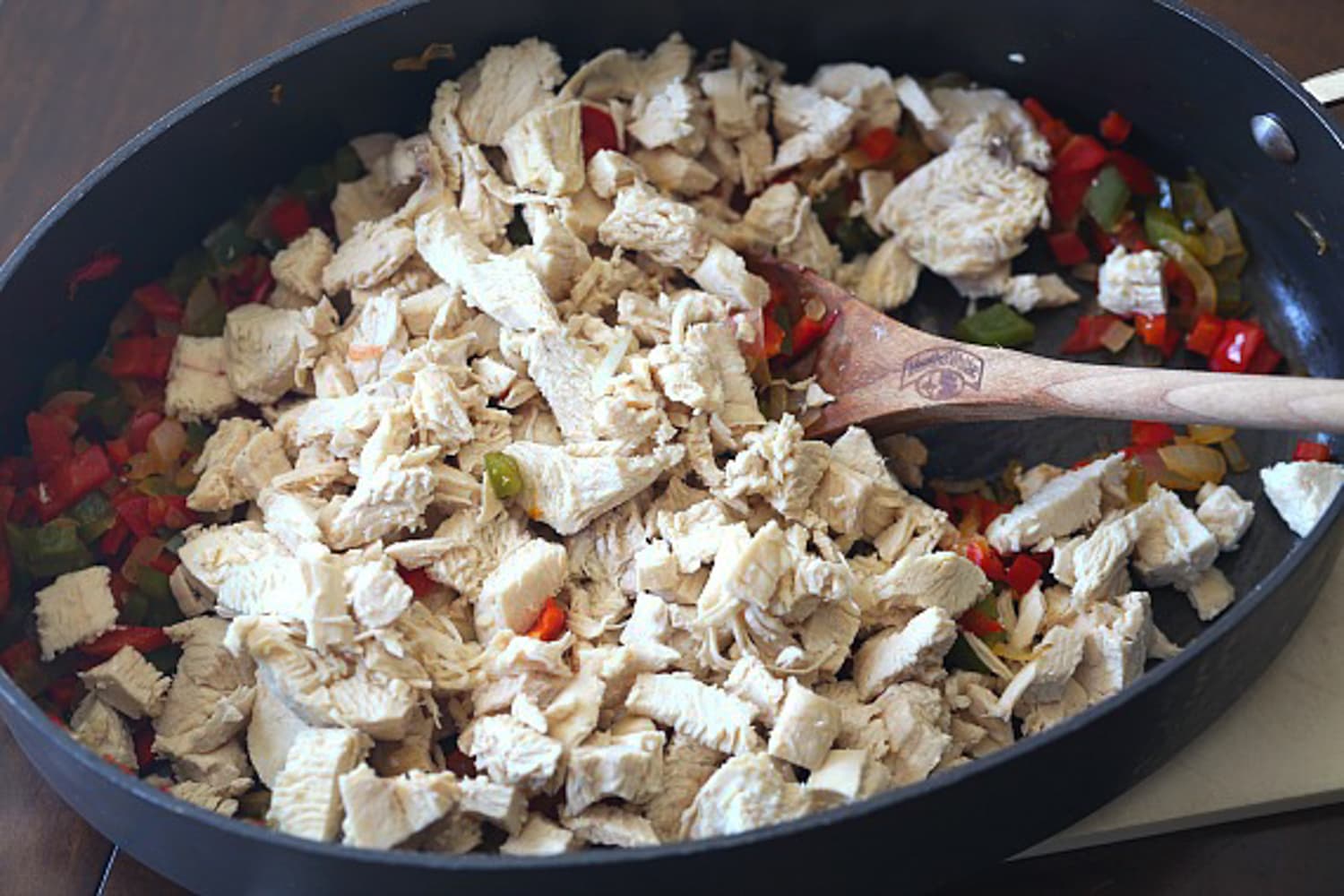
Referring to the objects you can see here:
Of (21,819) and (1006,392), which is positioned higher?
(21,819)

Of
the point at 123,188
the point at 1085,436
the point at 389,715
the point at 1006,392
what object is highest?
the point at 123,188

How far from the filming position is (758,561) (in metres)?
1.63

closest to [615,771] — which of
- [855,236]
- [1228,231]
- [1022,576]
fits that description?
[1022,576]

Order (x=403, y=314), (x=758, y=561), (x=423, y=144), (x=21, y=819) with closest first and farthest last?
(x=758, y=561)
(x=21, y=819)
(x=403, y=314)
(x=423, y=144)

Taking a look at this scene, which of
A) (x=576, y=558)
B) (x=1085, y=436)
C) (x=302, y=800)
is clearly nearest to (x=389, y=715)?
(x=302, y=800)

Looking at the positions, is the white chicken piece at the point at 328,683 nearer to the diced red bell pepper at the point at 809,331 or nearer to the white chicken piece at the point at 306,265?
the white chicken piece at the point at 306,265

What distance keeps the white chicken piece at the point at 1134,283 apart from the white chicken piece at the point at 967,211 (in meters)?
0.11

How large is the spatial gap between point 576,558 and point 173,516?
1.54ft

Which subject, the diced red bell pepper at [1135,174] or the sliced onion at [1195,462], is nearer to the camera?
the sliced onion at [1195,462]

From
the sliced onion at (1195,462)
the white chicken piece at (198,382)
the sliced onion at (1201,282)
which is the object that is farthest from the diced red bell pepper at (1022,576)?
the white chicken piece at (198,382)

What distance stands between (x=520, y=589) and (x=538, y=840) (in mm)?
268

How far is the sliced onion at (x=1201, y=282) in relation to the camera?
80.7 inches

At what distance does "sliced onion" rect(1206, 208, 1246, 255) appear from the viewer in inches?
81.3

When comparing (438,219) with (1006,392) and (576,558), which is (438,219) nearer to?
(576,558)
